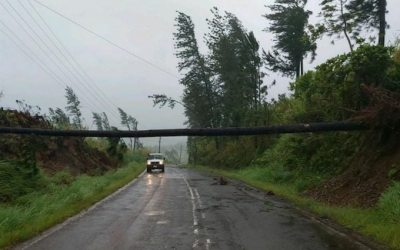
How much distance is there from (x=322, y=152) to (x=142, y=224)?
12.6 metres

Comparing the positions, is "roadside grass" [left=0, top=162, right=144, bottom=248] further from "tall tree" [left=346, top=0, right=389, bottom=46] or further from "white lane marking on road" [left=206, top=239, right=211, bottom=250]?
"tall tree" [left=346, top=0, right=389, bottom=46]

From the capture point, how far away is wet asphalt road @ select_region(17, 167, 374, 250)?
8.56 metres

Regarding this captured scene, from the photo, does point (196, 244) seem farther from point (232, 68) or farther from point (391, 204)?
point (232, 68)

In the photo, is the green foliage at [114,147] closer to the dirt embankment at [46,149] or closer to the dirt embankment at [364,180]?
the dirt embankment at [46,149]

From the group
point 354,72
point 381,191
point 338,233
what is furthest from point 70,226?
point 354,72

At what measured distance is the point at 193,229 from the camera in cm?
1038

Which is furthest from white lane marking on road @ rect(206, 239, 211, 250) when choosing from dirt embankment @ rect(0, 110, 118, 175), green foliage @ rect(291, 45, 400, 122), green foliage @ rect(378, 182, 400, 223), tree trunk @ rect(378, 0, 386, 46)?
tree trunk @ rect(378, 0, 386, 46)

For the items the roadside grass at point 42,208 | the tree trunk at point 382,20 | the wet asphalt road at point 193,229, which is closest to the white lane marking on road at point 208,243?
the wet asphalt road at point 193,229

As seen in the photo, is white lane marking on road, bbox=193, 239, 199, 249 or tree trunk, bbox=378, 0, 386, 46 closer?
white lane marking on road, bbox=193, 239, 199, 249

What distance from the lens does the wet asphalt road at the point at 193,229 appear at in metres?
8.56

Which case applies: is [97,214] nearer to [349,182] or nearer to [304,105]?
[349,182]

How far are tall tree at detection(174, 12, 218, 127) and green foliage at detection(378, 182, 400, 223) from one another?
4143cm

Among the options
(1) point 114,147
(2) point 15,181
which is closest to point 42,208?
(2) point 15,181

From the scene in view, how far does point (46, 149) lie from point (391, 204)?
15929 mm
